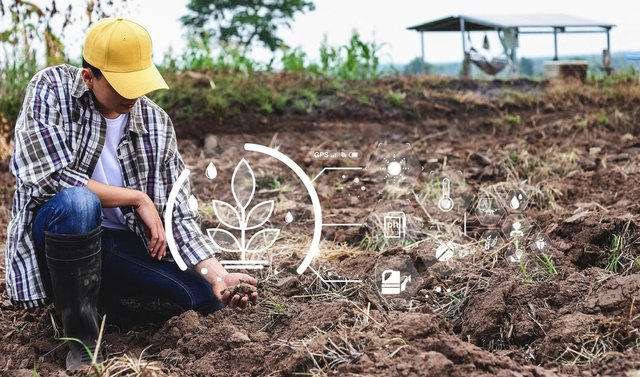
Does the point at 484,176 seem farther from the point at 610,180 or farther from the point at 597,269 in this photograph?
the point at 597,269

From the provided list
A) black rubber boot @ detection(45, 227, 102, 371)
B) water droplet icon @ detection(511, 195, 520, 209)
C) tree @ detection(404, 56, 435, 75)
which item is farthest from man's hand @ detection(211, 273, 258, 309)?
tree @ detection(404, 56, 435, 75)

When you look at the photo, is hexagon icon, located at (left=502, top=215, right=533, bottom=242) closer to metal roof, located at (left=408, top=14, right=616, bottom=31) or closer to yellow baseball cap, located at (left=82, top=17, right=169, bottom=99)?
yellow baseball cap, located at (left=82, top=17, right=169, bottom=99)

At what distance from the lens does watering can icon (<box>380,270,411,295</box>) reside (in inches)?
118

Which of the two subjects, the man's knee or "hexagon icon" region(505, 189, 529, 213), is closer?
the man's knee

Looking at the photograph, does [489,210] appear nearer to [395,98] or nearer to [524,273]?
[524,273]

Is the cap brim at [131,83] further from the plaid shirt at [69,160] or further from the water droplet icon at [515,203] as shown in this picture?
the water droplet icon at [515,203]

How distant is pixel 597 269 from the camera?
2.92 metres

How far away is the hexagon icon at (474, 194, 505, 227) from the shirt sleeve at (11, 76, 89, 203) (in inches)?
78.1

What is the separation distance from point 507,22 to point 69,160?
9290mm

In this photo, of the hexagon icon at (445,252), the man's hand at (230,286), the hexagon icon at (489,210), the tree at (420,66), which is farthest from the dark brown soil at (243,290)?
the tree at (420,66)

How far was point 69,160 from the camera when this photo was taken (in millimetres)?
2592

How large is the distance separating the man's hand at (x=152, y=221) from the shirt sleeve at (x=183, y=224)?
0.11 m

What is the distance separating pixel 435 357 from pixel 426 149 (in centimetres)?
412

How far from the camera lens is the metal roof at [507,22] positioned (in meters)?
11.0
